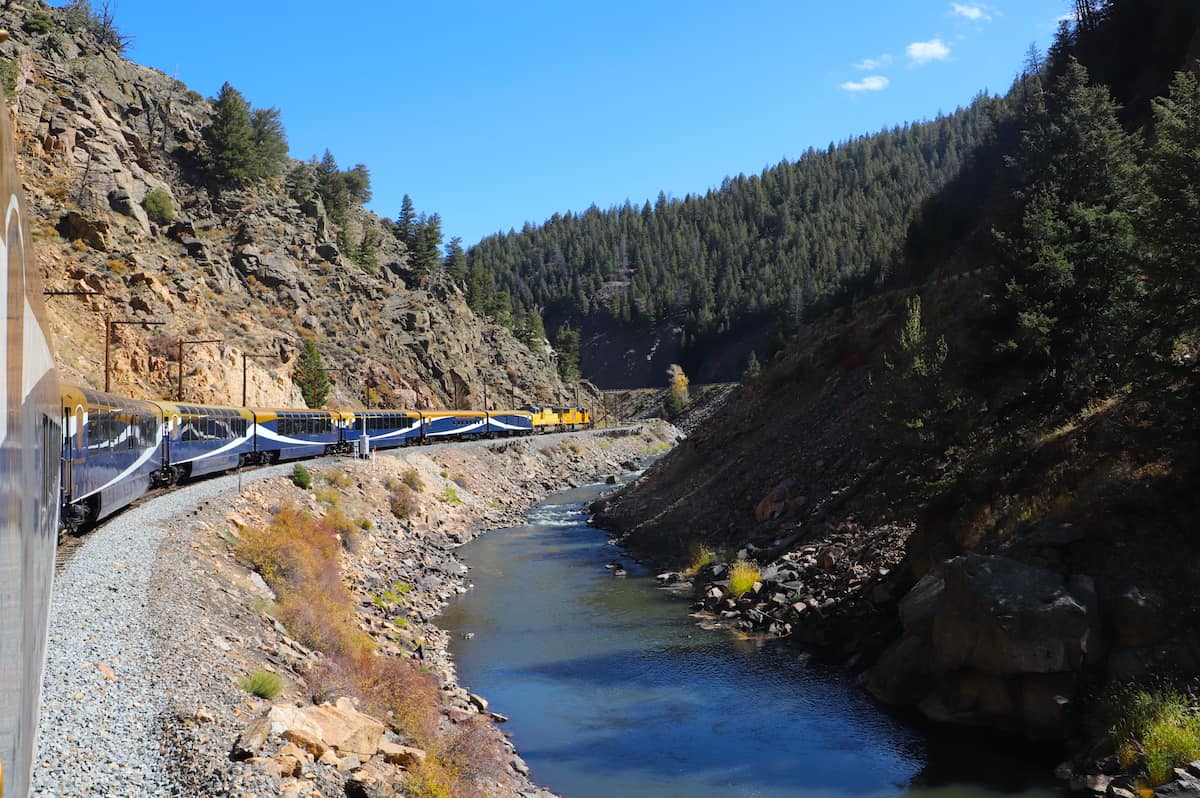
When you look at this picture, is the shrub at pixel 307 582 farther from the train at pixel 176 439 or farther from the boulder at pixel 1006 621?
the boulder at pixel 1006 621

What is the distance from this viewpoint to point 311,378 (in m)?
64.9

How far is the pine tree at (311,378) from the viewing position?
64.6 m

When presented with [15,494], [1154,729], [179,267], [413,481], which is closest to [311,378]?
[179,267]

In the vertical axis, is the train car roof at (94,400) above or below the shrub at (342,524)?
above

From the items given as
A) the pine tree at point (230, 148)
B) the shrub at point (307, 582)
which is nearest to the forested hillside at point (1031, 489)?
the shrub at point (307, 582)

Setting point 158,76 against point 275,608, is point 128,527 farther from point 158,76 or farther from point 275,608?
point 158,76

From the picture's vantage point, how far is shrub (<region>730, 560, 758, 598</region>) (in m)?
26.3

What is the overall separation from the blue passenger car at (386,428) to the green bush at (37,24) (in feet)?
161

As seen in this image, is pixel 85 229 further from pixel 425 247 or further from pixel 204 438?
pixel 425 247

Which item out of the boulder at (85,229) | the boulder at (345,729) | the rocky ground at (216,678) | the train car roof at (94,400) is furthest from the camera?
the boulder at (85,229)

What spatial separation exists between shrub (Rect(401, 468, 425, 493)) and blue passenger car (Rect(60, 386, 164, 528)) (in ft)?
57.7

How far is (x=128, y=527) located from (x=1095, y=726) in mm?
21349

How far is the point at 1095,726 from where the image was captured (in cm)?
1459

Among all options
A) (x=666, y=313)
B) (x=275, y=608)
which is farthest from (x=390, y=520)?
(x=666, y=313)
